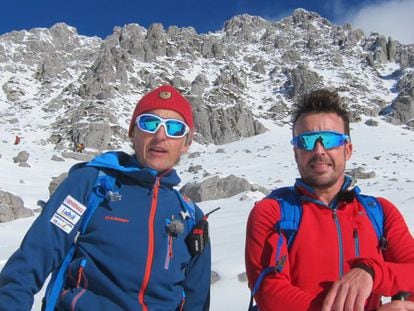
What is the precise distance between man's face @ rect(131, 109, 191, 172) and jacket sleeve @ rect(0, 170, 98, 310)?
0.53 m

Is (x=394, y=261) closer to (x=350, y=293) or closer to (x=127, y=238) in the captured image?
(x=350, y=293)

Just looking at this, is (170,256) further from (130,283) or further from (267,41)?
(267,41)

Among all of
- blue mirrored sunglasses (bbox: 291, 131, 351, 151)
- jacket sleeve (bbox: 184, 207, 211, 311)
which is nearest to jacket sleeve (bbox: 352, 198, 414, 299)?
blue mirrored sunglasses (bbox: 291, 131, 351, 151)

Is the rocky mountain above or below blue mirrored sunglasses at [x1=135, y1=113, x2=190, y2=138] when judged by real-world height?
above

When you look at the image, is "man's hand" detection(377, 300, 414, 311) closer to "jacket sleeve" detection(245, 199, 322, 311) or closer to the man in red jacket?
the man in red jacket

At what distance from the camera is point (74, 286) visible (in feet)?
8.87

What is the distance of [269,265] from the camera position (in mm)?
2695

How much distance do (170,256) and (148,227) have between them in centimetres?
27

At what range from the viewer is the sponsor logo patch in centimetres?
264

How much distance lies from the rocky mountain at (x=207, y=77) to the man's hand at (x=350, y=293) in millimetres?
39600

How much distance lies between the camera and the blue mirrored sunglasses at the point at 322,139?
300cm

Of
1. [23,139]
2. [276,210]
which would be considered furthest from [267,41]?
[276,210]

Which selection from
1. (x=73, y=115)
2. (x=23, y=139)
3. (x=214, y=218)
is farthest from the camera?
(x=73, y=115)

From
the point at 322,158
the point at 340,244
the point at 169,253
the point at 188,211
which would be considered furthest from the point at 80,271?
the point at 322,158
